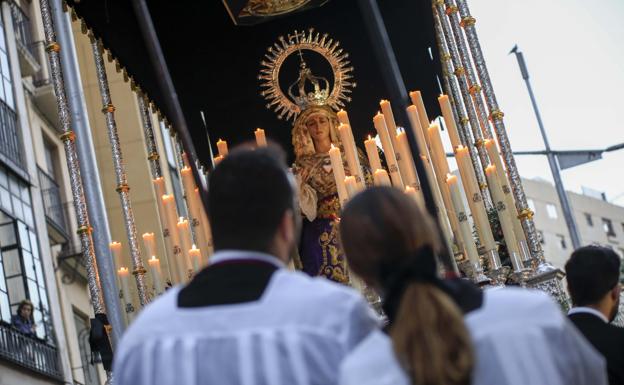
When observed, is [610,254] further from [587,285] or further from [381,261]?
[381,261]

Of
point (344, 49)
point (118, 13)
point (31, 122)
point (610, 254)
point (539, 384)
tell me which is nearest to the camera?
point (539, 384)

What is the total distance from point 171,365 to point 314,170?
14.9 feet

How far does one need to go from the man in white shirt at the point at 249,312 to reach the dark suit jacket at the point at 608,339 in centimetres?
155

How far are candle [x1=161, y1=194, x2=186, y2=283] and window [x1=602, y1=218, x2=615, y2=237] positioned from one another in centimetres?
5104

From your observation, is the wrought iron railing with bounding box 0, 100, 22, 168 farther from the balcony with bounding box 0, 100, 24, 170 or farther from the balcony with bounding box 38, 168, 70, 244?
the balcony with bounding box 38, 168, 70, 244

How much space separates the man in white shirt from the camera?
2902mm

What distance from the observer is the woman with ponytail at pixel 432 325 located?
8.39ft

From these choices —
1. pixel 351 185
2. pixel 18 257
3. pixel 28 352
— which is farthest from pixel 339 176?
pixel 18 257

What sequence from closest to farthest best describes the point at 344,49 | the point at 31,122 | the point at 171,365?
1. the point at 171,365
2. the point at 344,49
3. the point at 31,122

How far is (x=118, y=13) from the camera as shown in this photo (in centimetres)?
746

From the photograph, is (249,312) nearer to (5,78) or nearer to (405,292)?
(405,292)

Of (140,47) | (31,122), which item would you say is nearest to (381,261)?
(140,47)

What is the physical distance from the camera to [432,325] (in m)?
2.56

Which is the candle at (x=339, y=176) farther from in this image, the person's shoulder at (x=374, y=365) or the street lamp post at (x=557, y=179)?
the street lamp post at (x=557, y=179)
